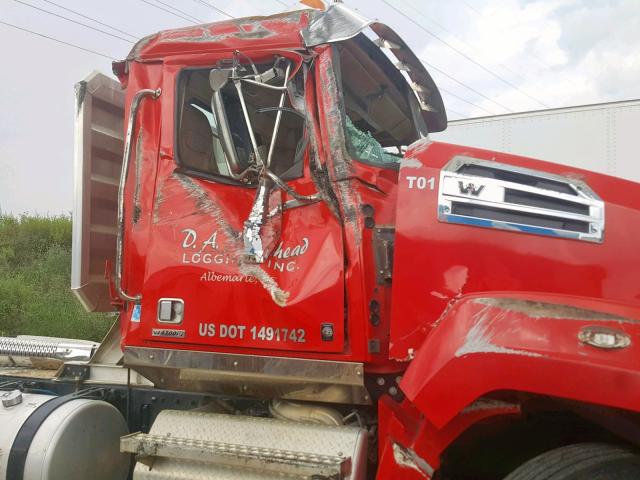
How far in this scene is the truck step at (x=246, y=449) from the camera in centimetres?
262

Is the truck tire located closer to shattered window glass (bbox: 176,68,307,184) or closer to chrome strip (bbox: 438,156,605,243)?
chrome strip (bbox: 438,156,605,243)

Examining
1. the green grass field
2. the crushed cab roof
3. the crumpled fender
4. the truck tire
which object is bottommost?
the green grass field

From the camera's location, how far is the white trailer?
24.6 feet

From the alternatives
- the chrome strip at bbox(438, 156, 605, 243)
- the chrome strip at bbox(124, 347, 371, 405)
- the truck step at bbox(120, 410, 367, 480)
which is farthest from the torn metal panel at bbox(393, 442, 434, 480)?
Answer: the chrome strip at bbox(438, 156, 605, 243)

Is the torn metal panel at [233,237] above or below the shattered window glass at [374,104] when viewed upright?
below

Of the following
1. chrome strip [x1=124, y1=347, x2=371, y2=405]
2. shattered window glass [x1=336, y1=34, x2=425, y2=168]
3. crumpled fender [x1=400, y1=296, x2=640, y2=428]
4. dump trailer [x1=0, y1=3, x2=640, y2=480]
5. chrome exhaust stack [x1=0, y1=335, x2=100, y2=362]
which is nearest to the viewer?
crumpled fender [x1=400, y1=296, x2=640, y2=428]

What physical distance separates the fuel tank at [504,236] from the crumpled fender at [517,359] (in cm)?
18

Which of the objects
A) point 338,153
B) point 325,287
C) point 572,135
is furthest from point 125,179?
point 572,135

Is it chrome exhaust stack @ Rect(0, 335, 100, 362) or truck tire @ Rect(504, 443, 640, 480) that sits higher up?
truck tire @ Rect(504, 443, 640, 480)

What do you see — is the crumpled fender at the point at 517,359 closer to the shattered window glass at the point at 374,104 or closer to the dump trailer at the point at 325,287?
the dump trailer at the point at 325,287

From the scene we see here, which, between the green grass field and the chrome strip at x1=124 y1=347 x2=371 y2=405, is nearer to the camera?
the chrome strip at x1=124 y1=347 x2=371 y2=405

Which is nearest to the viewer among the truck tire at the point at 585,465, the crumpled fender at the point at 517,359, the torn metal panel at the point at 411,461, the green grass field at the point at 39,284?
the crumpled fender at the point at 517,359

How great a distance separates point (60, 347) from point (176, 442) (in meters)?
2.14

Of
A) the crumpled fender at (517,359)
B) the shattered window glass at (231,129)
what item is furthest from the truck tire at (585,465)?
the shattered window glass at (231,129)
